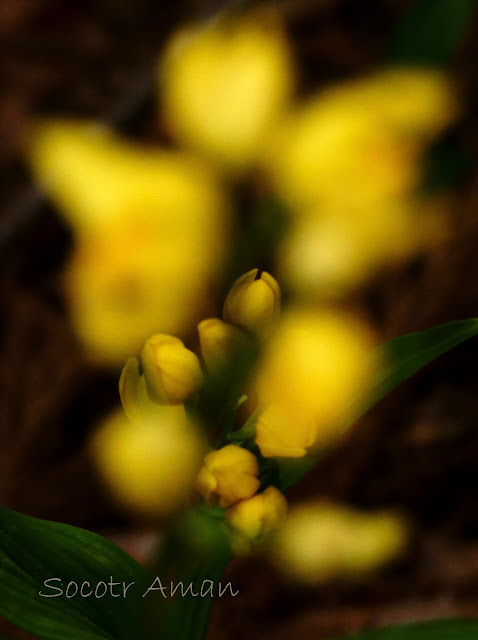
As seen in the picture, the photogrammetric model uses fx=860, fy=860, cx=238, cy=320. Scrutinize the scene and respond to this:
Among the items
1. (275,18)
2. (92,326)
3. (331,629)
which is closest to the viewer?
(92,326)

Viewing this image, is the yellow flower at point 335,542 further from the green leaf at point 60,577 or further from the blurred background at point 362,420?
the green leaf at point 60,577

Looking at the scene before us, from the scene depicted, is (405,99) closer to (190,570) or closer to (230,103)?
(230,103)

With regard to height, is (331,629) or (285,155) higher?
(285,155)

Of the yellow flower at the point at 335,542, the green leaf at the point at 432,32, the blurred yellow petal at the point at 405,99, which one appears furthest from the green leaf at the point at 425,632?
the green leaf at the point at 432,32

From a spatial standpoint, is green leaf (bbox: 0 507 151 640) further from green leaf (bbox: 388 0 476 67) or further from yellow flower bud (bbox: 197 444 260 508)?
green leaf (bbox: 388 0 476 67)

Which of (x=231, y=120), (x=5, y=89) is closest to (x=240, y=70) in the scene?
(x=231, y=120)

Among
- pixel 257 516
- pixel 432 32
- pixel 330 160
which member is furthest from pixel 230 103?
pixel 432 32

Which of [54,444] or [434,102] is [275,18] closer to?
[434,102]
